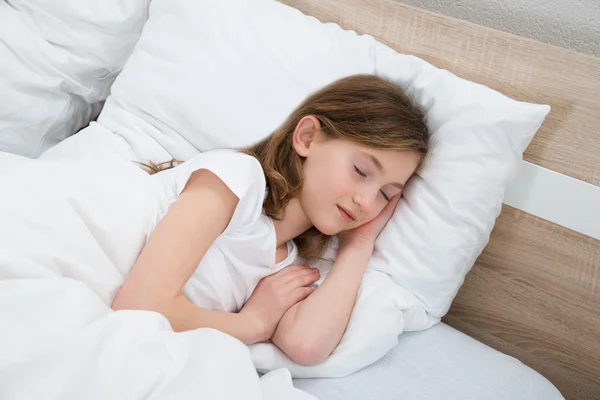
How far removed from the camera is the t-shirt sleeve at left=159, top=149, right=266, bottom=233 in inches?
37.1

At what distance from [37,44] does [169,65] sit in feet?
1.00

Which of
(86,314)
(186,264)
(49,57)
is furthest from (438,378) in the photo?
(49,57)

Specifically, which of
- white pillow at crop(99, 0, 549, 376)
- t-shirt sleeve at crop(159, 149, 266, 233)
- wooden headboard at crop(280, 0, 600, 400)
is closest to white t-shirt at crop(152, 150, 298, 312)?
t-shirt sleeve at crop(159, 149, 266, 233)

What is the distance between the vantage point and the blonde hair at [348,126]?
1.03 metres

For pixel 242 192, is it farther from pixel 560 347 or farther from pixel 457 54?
pixel 560 347

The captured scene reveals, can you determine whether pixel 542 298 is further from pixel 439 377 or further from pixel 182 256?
pixel 182 256

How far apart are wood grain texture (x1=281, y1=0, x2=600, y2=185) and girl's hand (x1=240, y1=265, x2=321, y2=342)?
0.46 m

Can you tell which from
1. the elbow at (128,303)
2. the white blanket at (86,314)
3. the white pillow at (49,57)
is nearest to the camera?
the white blanket at (86,314)

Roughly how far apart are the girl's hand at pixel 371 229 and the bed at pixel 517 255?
7.3 inches

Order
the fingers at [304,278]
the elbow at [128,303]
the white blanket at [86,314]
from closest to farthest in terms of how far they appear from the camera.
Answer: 1. the white blanket at [86,314]
2. the elbow at [128,303]
3. the fingers at [304,278]

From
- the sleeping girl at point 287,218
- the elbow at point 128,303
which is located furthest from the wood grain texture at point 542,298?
the elbow at point 128,303

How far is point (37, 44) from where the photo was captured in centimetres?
128

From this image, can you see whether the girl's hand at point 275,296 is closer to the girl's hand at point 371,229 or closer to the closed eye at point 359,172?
the girl's hand at point 371,229

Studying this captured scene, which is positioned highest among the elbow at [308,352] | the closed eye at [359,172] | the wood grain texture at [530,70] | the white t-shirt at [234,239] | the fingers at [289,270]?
the wood grain texture at [530,70]
